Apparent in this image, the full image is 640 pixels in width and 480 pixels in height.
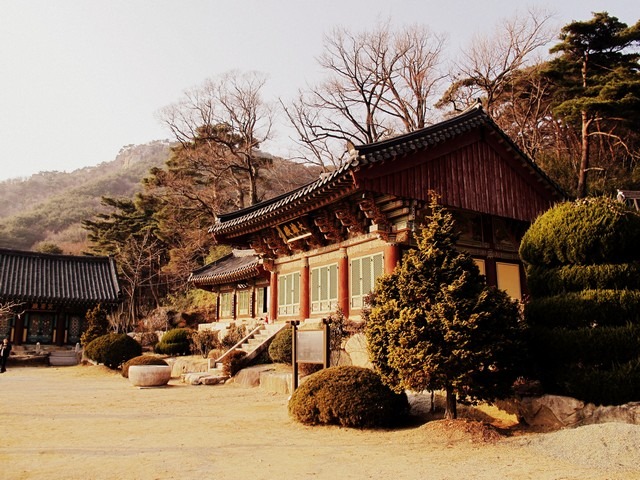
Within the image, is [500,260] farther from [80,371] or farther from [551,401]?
[80,371]

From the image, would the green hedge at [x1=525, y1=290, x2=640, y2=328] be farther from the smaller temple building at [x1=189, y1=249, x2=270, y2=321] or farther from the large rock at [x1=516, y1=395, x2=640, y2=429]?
the smaller temple building at [x1=189, y1=249, x2=270, y2=321]

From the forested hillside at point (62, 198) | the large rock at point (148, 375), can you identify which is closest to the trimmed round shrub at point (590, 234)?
the large rock at point (148, 375)

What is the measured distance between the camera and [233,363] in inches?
696

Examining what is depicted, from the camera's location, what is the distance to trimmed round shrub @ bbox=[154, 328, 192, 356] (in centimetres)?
2569

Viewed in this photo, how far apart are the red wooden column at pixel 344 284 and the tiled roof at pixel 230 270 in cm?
803

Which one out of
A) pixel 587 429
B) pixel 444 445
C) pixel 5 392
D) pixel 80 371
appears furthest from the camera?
pixel 80 371

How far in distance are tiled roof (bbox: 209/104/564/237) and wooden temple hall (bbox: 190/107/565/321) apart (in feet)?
0.11

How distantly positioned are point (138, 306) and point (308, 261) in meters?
26.9

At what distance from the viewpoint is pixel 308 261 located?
62.6 feet

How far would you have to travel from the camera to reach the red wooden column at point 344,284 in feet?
55.3

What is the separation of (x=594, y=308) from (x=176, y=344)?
2165cm

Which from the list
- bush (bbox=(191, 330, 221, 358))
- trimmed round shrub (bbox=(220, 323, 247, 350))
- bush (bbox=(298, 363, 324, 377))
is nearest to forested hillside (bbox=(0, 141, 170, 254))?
bush (bbox=(191, 330, 221, 358))

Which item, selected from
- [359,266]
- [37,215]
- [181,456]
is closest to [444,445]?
[181,456]

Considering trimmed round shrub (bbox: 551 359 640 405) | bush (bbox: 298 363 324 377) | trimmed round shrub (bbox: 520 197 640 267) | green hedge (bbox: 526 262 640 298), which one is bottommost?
bush (bbox: 298 363 324 377)
